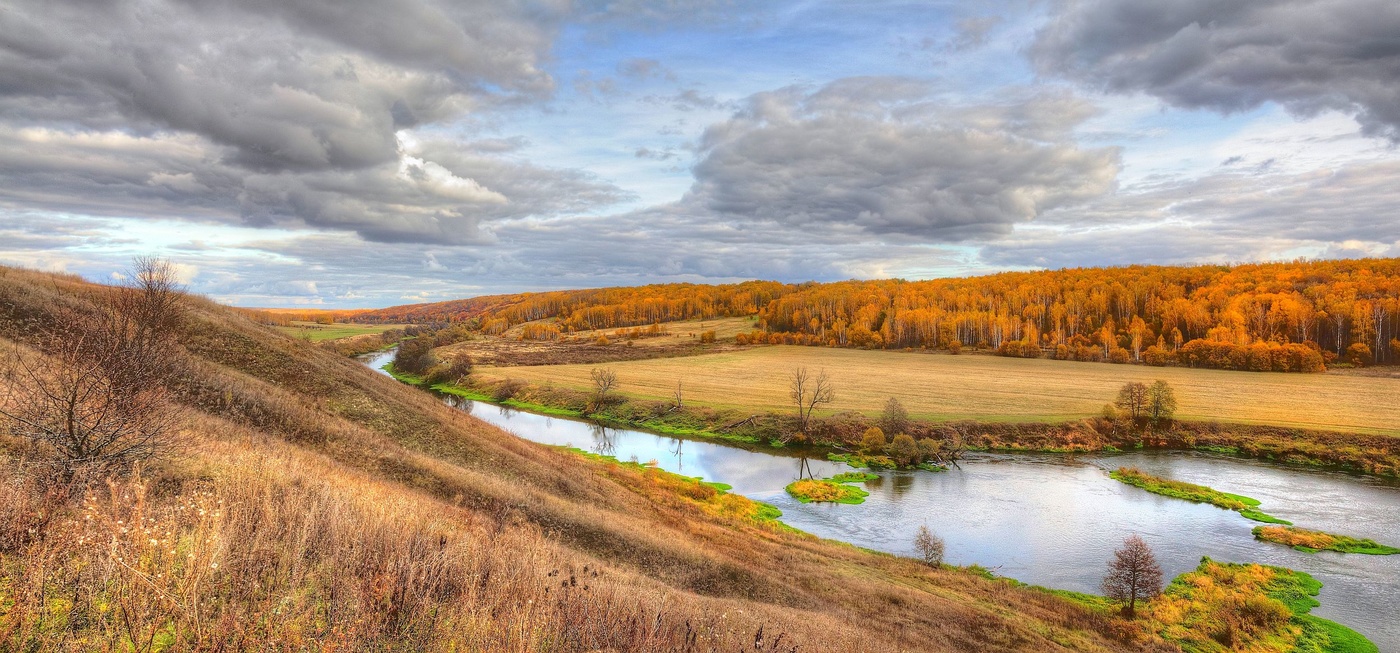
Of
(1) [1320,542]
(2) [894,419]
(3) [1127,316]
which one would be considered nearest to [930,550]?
(1) [1320,542]

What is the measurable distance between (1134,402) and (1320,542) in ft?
95.6

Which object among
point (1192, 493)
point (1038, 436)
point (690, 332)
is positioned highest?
point (690, 332)

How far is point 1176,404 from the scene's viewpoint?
60500 millimetres

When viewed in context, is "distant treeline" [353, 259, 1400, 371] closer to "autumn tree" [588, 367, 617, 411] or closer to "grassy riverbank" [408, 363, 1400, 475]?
"grassy riverbank" [408, 363, 1400, 475]

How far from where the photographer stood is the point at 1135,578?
23.0m

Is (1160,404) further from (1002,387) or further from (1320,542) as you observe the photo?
(1320,542)

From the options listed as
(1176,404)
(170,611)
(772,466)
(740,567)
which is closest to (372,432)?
(740,567)

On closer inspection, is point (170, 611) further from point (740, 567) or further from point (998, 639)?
point (998, 639)

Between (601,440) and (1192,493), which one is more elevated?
(1192,493)

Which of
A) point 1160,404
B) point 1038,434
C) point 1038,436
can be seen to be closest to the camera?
point 1038,436

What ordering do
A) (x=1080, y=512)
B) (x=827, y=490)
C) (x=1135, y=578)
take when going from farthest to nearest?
1. (x=827, y=490)
2. (x=1080, y=512)
3. (x=1135, y=578)

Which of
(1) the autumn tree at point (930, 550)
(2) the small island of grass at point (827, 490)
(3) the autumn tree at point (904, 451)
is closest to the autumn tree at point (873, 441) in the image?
(3) the autumn tree at point (904, 451)

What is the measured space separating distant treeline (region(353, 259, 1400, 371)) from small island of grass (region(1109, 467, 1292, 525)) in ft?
184

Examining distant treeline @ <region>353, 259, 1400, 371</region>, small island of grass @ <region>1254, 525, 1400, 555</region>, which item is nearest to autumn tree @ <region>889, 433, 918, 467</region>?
small island of grass @ <region>1254, 525, 1400, 555</region>
